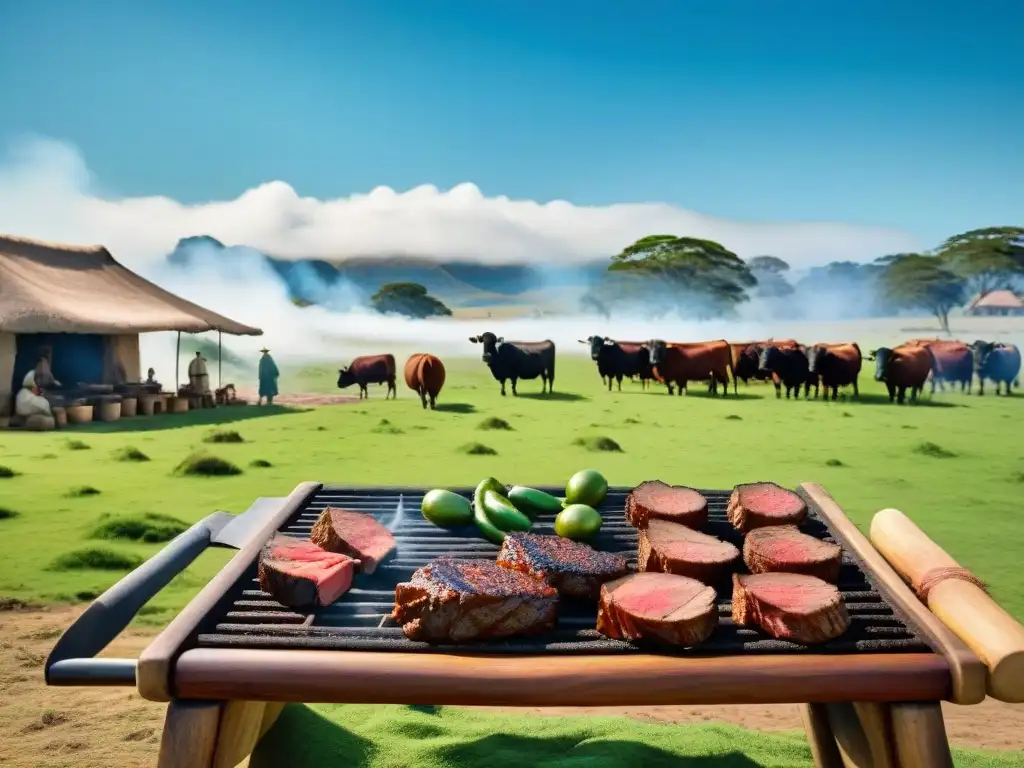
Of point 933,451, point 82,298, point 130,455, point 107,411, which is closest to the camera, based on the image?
point 130,455

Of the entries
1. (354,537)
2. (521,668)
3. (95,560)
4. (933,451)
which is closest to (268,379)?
(95,560)

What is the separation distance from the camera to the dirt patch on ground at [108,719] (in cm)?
349

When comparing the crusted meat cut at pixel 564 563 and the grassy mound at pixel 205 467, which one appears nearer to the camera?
the crusted meat cut at pixel 564 563

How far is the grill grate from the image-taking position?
2.48 m

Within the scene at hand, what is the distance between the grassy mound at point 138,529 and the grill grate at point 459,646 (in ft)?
11.1

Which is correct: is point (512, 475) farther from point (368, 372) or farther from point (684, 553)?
point (368, 372)

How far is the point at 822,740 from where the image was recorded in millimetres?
3482

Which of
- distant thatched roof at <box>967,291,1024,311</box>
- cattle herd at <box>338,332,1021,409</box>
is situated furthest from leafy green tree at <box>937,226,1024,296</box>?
cattle herd at <box>338,332,1021,409</box>

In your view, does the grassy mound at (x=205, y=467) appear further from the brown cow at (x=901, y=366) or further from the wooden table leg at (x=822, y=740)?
the brown cow at (x=901, y=366)

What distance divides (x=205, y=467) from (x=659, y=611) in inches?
302

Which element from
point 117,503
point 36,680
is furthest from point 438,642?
point 117,503

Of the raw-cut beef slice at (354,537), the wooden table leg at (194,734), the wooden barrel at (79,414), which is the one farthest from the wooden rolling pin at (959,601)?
the wooden barrel at (79,414)

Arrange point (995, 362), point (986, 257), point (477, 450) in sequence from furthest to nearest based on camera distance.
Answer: point (986, 257) → point (995, 362) → point (477, 450)

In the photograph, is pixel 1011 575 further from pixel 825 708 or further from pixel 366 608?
pixel 366 608
